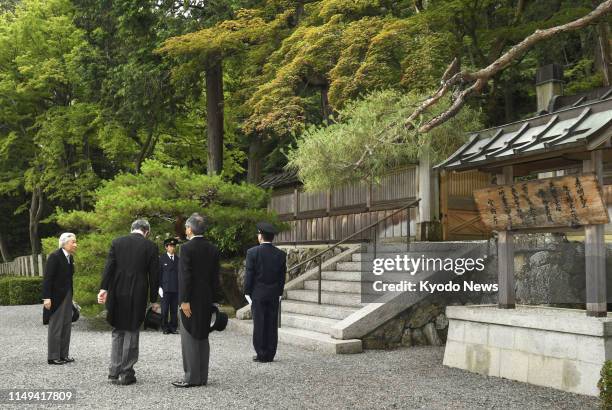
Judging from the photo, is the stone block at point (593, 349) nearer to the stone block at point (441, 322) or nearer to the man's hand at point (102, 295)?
the stone block at point (441, 322)

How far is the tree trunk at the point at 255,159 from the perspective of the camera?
25031 millimetres

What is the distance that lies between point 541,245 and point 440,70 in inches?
203

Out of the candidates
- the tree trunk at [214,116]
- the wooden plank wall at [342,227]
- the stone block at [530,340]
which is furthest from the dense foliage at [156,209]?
the stone block at [530,340]

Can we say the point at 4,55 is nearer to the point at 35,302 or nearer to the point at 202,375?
the point at 35,302

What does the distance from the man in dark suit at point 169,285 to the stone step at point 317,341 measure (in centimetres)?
218

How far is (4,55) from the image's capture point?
25047mm

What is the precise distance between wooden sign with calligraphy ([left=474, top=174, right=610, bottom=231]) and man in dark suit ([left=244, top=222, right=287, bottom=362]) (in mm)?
2978

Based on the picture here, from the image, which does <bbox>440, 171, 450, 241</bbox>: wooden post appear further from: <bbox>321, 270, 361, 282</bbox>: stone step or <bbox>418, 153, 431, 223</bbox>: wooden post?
<bbox>321, 270, 361, 282</bbox>: stone step

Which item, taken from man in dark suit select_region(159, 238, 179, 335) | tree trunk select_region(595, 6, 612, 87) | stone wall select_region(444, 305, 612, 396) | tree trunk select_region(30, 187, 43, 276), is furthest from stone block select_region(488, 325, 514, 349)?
tree trunk select_region(30, 187, 43, 276)

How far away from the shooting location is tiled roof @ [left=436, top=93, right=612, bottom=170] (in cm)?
692

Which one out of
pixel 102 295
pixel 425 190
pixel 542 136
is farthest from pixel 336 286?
pixel 102 295

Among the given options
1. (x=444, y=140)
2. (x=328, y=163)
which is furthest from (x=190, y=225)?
(x=444, y=140)

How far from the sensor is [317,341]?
10.1m

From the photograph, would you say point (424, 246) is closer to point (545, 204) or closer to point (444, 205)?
point (444, 205)
